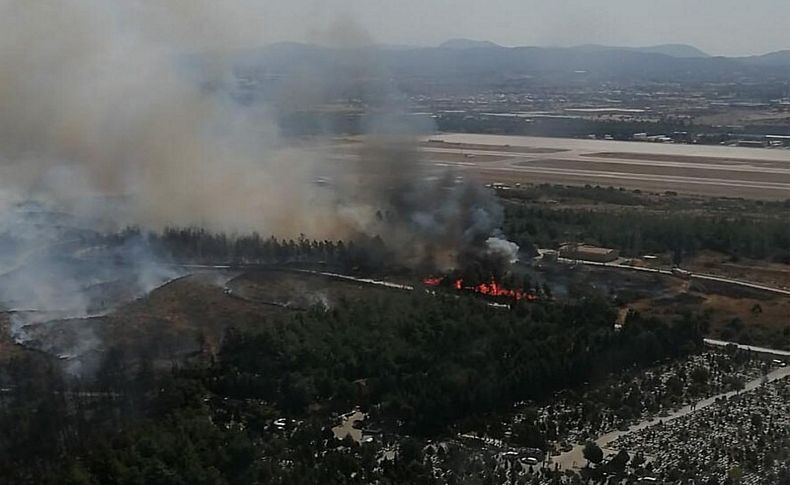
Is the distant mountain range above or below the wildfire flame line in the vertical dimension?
above

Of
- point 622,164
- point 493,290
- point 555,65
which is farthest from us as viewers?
point 555,65

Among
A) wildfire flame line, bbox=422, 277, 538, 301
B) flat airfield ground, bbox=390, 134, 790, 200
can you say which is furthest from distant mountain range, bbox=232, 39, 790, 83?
wildfire flame line, bbox=422, 277, 538, 301

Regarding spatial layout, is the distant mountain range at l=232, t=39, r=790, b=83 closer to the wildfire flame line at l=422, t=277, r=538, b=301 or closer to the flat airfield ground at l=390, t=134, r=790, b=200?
the flat airfield ground at l=390, t=134, r=790, b=200

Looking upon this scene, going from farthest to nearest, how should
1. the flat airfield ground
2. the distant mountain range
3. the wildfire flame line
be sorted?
the distant mountain range → the flat airfield ground → the wildfire flame line

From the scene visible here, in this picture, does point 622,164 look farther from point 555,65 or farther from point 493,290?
point 555,65

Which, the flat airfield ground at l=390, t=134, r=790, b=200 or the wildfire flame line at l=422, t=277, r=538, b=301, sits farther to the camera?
the flat airfield ground at l=390, t=134, r=790, b=200

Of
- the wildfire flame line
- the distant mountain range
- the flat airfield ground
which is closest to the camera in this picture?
the wildfire flame line

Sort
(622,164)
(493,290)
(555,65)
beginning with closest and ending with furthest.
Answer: (493,290) → (622,164) → (555,65)

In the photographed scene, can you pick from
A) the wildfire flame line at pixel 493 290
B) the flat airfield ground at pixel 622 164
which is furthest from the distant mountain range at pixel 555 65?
the wildfire flame line at pixel 493 290

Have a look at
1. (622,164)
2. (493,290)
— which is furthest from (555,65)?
(493,290)
